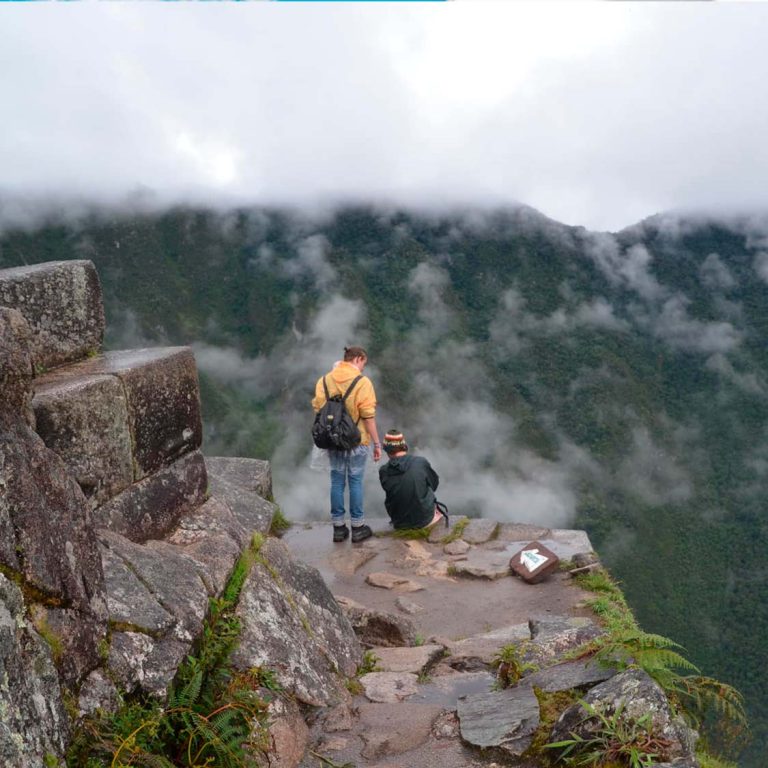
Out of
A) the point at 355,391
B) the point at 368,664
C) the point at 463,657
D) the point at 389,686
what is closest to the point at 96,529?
the point at 389,686

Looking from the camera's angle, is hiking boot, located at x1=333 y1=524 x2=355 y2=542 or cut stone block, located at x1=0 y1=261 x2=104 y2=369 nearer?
cut stone block, located at x1=0 y1=261 x2=104 y2=369

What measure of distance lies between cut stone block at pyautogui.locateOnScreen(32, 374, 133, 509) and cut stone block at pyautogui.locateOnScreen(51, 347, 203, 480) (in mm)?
89

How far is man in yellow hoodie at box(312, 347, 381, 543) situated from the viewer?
7273 mm

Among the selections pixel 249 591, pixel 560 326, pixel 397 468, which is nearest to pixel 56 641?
pixel 249 591

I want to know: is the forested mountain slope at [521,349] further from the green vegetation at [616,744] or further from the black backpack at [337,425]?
the green vegetation at [616,744]

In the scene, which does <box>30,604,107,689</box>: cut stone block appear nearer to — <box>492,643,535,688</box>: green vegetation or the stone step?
the stone step

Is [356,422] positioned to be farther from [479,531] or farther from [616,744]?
[616,744]

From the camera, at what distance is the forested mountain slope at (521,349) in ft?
145

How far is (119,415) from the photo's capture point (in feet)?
13.3

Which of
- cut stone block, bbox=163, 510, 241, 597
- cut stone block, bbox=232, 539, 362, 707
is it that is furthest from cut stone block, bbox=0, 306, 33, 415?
cut stone block, bbox=232, 539, 362, 707

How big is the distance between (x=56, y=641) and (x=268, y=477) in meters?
5.36

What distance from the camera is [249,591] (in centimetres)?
414

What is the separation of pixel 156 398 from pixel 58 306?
748mm

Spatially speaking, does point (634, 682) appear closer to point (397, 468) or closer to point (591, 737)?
point (591, 737)
